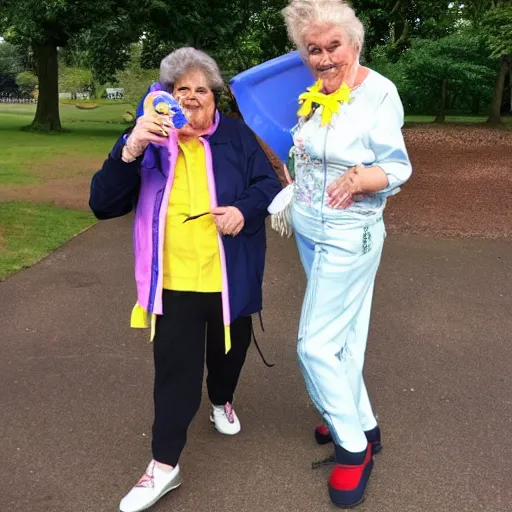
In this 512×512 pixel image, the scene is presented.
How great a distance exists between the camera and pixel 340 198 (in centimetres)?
248

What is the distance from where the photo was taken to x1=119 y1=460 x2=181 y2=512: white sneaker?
107 inches

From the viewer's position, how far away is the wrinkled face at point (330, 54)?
2.45m

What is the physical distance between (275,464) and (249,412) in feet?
1.76

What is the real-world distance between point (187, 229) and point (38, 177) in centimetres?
1073

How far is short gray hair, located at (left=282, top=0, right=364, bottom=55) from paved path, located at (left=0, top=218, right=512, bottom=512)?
186 centimetres

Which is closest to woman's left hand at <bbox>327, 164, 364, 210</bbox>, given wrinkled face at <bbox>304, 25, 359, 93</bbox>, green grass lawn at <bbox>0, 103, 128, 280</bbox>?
wrinkled face at <bbox>304, 25, 359, 93</bbox>

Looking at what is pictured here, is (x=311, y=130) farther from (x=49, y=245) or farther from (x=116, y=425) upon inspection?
(x=49, y=245)

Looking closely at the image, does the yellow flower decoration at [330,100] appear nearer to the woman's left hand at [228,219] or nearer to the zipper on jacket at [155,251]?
the woman's left hand at [228,219]

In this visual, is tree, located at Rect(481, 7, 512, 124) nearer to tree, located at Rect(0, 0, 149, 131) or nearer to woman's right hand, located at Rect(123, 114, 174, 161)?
tree, located at Rect(0, 0, 149, 131)

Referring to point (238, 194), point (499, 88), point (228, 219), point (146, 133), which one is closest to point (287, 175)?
point (238, 194)

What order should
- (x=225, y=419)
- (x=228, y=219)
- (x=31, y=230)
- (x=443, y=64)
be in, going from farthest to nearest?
(x=443, y=64) < (x=31, y=230) < (x=225, y=419) < (x=228, y=219)

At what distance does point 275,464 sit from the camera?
311 cm

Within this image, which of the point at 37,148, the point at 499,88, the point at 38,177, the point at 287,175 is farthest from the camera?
the point at 499,88

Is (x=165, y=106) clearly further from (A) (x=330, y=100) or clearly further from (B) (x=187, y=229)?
(A) (x=330, y=100)
